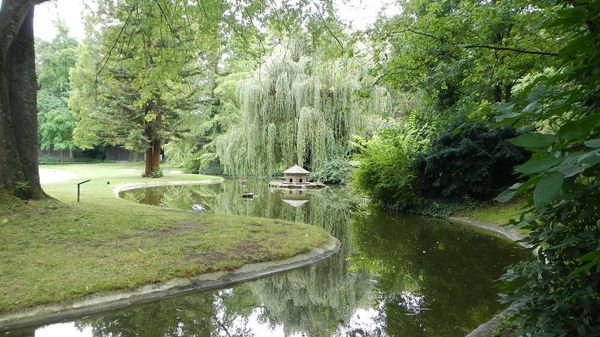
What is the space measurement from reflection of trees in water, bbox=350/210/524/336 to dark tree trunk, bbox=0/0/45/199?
20.0 feet

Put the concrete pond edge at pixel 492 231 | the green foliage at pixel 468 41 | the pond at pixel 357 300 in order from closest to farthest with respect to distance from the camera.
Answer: the concrete pond edge at pixel 492 231, the pond at pixel 357 300, the green foliage at pixel 468 41

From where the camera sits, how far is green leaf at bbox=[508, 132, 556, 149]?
776 millimetres

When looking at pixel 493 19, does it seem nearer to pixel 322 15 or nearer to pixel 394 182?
pixel 322 15

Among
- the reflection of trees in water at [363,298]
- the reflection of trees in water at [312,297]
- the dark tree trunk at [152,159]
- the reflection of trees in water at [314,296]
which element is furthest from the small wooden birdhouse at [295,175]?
the reflection of trees in water at [312,297]

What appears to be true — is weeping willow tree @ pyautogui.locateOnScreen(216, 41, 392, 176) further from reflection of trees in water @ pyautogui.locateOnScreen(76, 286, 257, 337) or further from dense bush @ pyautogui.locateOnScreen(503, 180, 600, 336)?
dense bush @ pyautogui.locateOnScreen(503, 180, 600, 336)

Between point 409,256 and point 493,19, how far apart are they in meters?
4.09

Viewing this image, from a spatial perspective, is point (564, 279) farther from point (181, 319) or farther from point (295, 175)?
point (295, 175)

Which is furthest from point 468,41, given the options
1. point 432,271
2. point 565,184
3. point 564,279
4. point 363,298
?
point 565,184

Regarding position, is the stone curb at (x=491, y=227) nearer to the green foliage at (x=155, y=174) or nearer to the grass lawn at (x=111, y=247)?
the grass lawn at (x=111, y=247)

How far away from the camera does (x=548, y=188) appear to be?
2.31 ft

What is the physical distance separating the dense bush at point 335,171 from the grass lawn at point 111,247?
1234cm

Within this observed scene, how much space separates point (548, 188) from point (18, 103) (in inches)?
339

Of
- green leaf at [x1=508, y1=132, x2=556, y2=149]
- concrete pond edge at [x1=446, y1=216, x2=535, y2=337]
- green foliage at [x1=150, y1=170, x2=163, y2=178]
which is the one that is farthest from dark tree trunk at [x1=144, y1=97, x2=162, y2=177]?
green leaf at [x1=508, y1=132, x2=556, y2=149]

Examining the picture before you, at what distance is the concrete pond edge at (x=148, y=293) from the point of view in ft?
13.4
